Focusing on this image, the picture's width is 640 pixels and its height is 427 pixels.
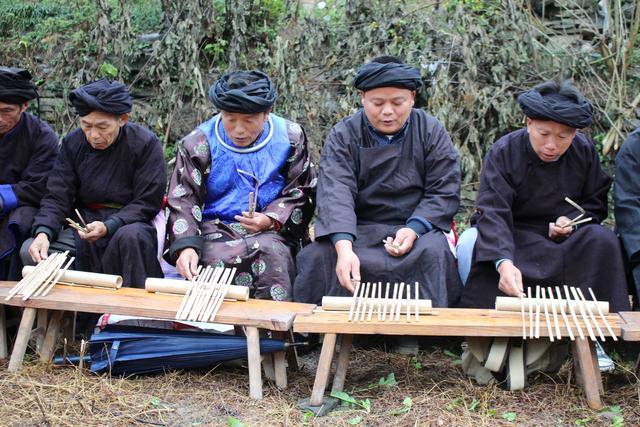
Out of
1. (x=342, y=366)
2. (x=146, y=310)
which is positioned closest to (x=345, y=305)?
(x=342, y=366)

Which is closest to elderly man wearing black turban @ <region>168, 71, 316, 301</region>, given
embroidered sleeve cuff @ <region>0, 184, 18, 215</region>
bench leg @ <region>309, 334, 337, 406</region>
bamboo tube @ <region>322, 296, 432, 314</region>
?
bamboo tube @ <region>322, 296, 432, 314</region>

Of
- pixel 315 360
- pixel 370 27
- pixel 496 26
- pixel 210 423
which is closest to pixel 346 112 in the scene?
pixel 370 27

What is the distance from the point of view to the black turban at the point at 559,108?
359cm

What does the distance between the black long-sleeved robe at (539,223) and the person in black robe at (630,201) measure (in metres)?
0.09

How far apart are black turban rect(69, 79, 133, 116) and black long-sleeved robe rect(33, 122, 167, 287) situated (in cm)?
26

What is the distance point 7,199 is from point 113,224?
714mm

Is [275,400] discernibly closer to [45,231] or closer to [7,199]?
[45,231]

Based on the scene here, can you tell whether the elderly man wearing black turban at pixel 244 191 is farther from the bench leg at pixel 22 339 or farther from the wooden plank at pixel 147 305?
the bench leg at pixel 22 339

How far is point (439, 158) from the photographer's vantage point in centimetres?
414

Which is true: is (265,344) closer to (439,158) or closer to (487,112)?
(439,158)

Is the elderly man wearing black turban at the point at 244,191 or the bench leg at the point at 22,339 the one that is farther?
the elderly man wearing black turban at the point at 244,191

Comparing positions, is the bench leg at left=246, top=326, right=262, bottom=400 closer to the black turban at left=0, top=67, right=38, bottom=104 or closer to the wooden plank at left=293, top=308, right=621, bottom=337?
the wooden plank at left=293, top=308, right=621, bottom=337

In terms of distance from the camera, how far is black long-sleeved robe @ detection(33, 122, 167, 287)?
433 cm

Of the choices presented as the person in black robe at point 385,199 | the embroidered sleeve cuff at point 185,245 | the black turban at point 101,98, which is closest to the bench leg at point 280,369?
the person in black robe at point 385,199
